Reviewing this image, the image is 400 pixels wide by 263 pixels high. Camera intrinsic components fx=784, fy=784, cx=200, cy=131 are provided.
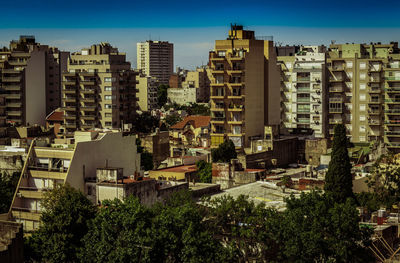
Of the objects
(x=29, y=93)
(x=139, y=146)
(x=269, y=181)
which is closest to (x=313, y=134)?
(x=139, y=146)

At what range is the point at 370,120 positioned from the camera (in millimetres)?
92562

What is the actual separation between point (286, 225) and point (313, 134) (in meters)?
46.8

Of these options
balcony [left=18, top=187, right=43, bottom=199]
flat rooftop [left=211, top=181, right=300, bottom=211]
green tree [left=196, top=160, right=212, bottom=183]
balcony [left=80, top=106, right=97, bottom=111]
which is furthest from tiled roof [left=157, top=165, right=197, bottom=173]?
balcony [left=80, top=106, right=97, bottom=111]

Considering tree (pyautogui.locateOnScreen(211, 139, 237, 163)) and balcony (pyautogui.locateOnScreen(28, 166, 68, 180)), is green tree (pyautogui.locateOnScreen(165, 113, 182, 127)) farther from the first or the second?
balcony (pyautogui.locateOnScreen(28, 166, 68, 180))

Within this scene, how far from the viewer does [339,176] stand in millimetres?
54625

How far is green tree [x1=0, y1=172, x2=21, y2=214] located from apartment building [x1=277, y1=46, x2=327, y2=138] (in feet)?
140

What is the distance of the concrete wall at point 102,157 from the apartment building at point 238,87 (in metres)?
24.8

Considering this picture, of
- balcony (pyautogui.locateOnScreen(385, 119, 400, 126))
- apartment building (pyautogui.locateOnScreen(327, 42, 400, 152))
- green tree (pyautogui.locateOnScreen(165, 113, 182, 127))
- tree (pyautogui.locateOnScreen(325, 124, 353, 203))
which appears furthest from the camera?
green tree (pyautogui.locateOnScreen(165, 113, 182, 127))

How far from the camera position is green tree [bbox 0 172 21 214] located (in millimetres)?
49928

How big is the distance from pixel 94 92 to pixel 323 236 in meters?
63.8

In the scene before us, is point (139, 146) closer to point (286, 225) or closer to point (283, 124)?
point (283, 124)

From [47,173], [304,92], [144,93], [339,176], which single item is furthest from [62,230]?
[144,93]

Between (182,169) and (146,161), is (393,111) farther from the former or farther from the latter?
(182,169)

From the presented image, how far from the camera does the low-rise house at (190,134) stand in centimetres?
8700
